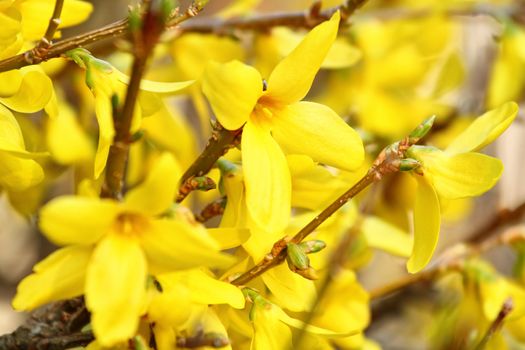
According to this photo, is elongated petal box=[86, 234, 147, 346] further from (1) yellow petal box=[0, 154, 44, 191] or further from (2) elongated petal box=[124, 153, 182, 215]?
(1) yellow petal box=[0, 154, 44, 191]

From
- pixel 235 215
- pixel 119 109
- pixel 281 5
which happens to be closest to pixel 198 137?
pixel 281 5

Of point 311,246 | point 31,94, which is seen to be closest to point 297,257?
point 311,246

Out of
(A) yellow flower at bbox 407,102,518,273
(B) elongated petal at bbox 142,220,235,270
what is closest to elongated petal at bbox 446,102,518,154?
(A) yellow flower at bbox 407,102,518,273

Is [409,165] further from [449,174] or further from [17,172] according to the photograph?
[17,172]

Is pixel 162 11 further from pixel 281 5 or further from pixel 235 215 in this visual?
pixel 281 5

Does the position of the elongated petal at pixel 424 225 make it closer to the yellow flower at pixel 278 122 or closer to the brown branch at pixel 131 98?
the yellow flower at pixel 278 122

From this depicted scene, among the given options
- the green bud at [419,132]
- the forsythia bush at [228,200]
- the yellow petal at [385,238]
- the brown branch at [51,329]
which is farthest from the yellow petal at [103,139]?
the yellow petal at [385,238]
